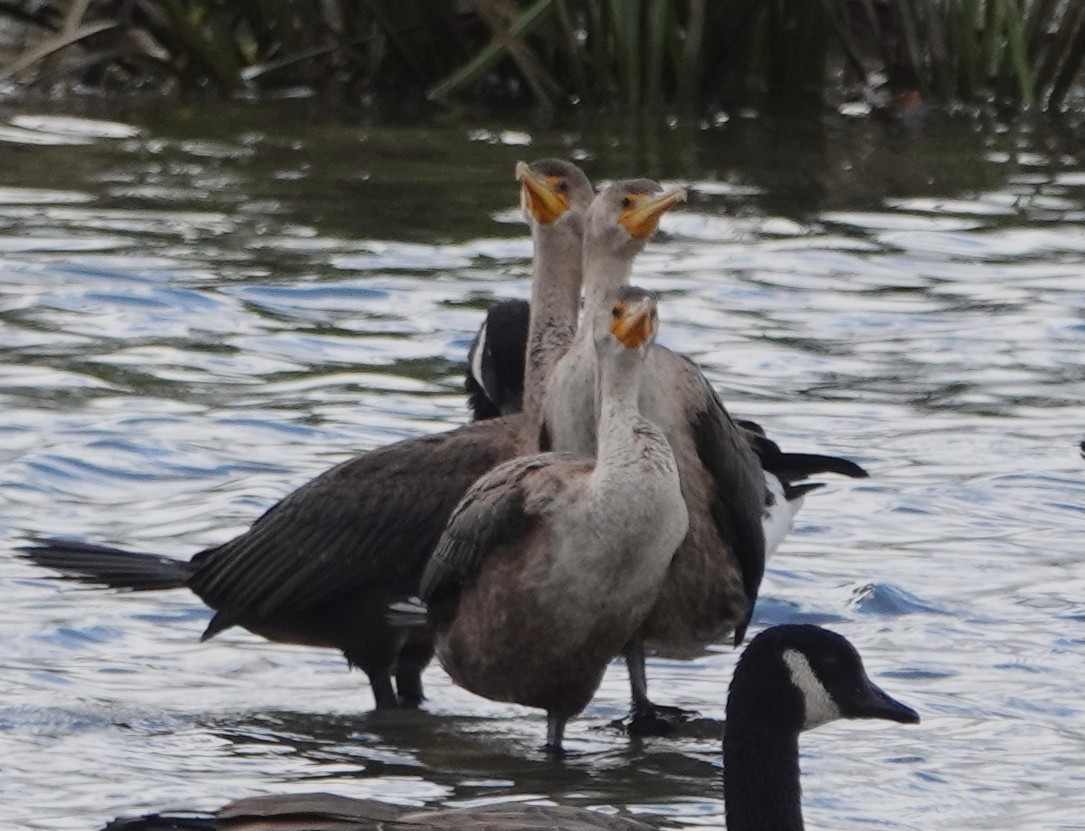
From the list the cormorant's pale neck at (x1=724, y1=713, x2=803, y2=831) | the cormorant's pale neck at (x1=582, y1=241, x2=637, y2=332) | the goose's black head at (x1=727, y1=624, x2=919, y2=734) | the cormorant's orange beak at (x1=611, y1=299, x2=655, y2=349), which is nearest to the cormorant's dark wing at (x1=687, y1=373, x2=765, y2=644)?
the cormorant's pale neck at (x1=582, y1=241, x2=637, y2=332)

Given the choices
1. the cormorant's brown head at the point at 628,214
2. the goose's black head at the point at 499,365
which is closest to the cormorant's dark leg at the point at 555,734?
the cormorant's brown head at the point at 628,214

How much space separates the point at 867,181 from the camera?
49.3 ft

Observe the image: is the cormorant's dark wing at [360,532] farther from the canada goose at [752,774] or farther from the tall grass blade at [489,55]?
the tall grass blade at [489,55]

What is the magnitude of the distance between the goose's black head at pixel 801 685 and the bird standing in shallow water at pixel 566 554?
0.73 m

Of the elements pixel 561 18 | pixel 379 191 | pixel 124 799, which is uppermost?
pixel 561 18

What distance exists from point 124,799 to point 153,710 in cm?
83

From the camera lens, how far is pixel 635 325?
21.3ft

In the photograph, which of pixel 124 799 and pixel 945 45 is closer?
pixel 124 799

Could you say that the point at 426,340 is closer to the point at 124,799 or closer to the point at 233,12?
the point at 124,799

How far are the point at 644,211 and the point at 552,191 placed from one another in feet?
2.44

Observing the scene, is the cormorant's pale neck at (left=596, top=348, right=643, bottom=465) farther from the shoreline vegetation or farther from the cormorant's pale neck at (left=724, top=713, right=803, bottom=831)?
the shoreline vegetation

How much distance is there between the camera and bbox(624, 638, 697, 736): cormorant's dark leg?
6.73 meters

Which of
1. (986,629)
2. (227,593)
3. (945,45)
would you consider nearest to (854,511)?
(986,629)

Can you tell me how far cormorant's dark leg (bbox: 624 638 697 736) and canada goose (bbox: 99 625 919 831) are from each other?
46.6 inches
